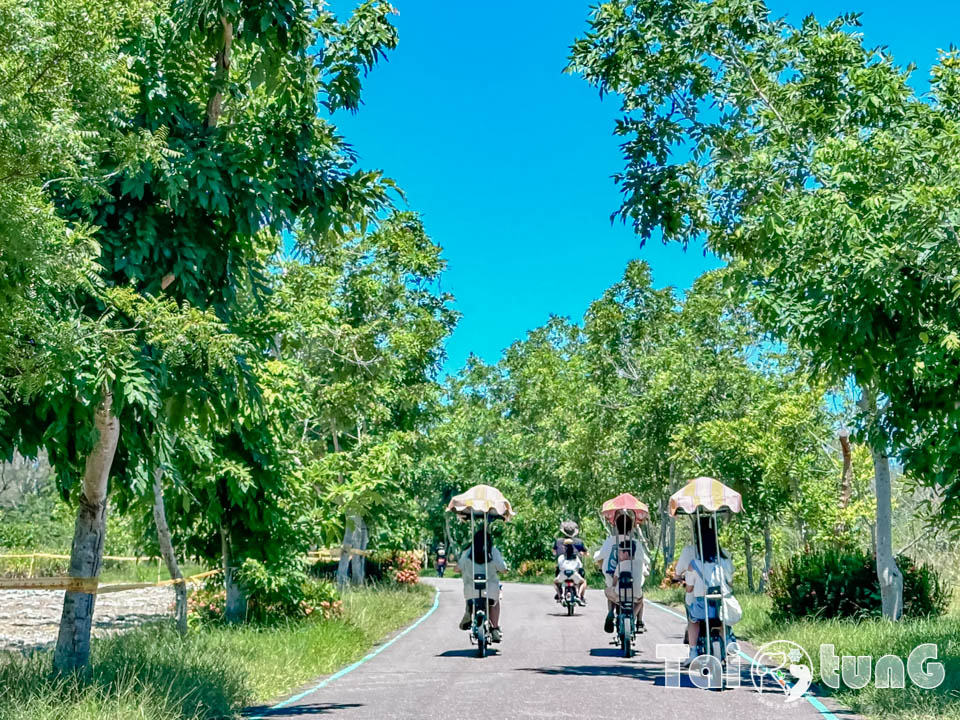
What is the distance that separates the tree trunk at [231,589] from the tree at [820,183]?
9.11 metres

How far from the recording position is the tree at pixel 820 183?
10945 millimetres

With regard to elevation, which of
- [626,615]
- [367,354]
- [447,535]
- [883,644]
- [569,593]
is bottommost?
[883,644]

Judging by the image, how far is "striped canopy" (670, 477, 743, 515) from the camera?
43.6 ft

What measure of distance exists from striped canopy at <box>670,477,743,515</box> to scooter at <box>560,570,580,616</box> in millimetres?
13557

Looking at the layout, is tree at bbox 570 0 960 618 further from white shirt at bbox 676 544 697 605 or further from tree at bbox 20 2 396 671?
tree at bbox 20 2 396 671

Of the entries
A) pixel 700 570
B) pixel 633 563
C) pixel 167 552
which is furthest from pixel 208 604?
pixel 700 570

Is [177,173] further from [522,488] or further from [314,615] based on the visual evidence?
[522,488]

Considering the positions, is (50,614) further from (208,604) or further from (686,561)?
(686,561)

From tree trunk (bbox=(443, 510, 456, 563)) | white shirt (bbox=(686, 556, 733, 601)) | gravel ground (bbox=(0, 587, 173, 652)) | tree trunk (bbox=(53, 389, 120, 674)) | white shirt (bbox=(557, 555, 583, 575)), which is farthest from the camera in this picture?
tree trunk (bbox=(443, 510, 456, 563))

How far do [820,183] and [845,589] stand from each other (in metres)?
7.62

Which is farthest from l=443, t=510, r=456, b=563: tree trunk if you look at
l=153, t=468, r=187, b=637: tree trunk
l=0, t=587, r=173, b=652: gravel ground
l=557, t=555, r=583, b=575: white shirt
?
l=153, t=468, r=187, b=637: tree trunk

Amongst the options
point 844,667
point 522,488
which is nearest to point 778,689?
point 844,667

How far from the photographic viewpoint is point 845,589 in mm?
17766

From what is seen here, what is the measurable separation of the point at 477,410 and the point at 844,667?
54.5 meters
